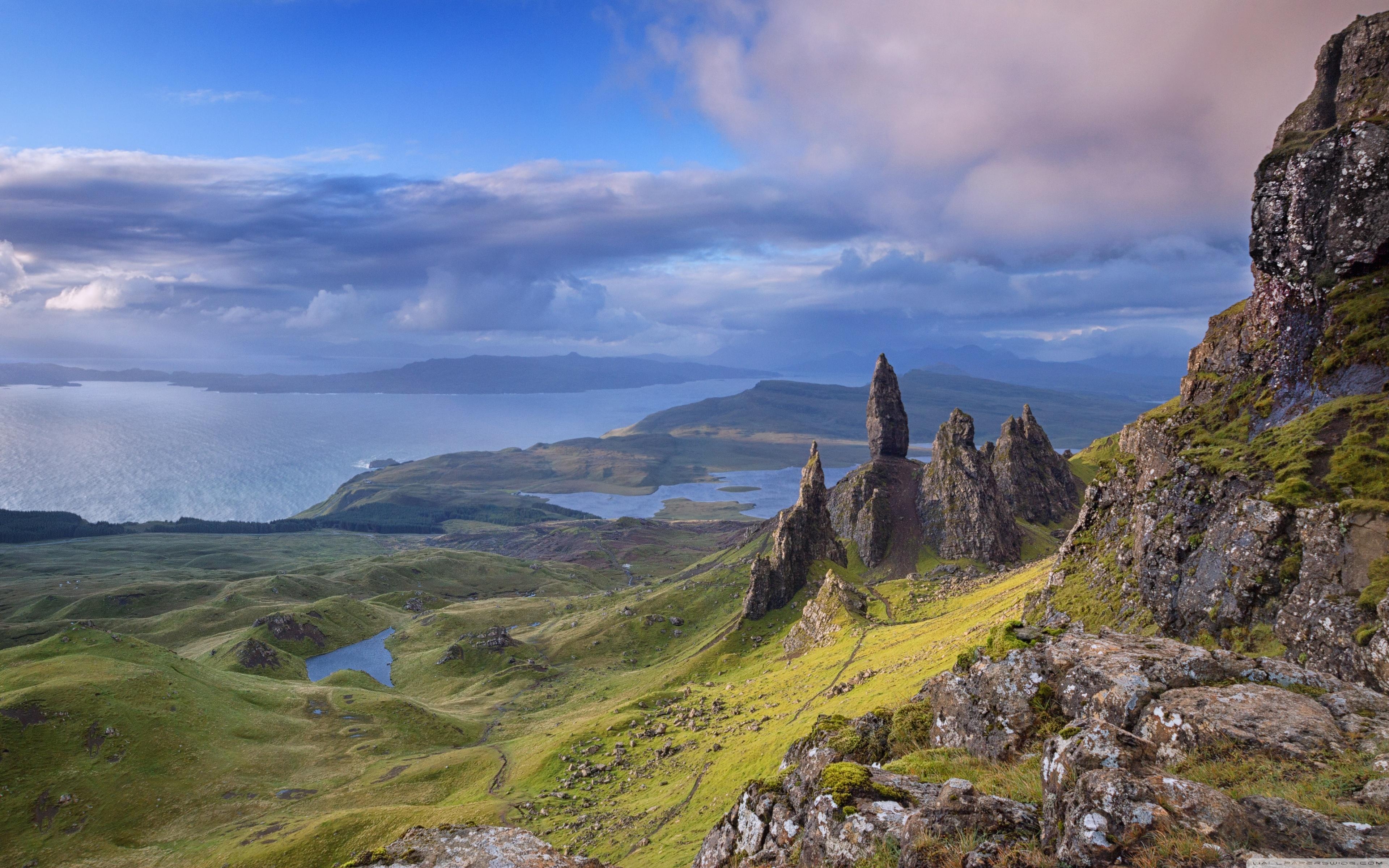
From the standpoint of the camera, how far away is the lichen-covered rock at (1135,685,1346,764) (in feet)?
58.3

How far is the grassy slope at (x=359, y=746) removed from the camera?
78.0m

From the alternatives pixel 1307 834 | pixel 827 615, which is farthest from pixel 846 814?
pixel 827 615

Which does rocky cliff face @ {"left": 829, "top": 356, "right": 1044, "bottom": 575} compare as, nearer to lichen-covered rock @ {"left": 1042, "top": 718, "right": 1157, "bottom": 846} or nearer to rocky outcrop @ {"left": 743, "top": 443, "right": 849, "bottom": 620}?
rocky outcrop @ {"left": 743, "top": 443, "right": 849, "bottom": 620}

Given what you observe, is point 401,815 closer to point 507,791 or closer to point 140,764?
point 507,791

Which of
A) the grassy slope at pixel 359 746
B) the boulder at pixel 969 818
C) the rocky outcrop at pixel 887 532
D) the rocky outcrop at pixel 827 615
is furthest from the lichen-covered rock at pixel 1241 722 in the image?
the rocky outcrop at pixel 887 532

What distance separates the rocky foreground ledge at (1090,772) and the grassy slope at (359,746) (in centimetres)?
3842

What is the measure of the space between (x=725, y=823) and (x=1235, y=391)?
58.7 m

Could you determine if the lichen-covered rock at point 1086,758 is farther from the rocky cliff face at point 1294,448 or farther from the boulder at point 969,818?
the rocky cliff face at point 1294,448

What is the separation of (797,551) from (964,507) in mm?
50029

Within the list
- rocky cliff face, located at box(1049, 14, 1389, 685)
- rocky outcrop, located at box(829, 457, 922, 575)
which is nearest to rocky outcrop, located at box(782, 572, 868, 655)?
rocky outcrop, located at box(829, 457, 922, 575)

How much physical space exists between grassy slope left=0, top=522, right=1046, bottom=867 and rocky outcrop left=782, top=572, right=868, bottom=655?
17.1 ft

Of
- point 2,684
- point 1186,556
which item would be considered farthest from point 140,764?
point 1186,556

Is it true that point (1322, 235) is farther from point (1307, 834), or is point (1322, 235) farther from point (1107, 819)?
point (1107, 819)

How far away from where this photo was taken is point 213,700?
122438mm
